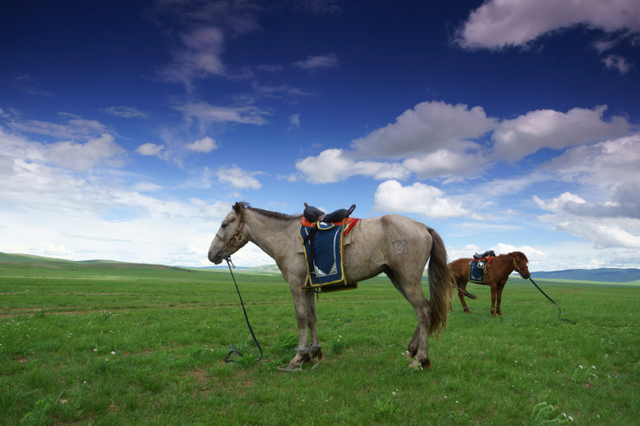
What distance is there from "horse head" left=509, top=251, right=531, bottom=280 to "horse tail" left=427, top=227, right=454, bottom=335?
10.3m

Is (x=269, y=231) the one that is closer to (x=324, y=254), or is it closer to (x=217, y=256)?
(x=217, y=256)

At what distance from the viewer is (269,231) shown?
305 inches

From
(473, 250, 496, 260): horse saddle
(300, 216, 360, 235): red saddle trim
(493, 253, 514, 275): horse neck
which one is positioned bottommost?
(493, 253, 514, 275): horse neck

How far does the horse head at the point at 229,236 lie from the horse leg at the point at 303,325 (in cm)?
190

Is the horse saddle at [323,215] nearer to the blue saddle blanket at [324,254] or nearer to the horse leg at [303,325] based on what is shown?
the blue saddle blanket at [324,254]

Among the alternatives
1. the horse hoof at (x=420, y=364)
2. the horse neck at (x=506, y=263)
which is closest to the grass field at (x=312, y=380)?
the horse hoof at (x=420, y=364)

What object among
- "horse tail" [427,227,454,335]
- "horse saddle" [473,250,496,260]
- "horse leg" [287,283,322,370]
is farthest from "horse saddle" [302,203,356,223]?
"horse saddle" [473,250,496,260]

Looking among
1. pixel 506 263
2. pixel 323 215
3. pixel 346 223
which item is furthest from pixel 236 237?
pixel 506 263

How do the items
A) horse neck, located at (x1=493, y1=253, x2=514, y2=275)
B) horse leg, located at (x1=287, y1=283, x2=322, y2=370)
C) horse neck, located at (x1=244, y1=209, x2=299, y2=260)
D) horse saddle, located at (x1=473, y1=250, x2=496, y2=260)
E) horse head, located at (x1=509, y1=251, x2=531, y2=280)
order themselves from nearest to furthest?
1. horse leg, located at (x1=287, y1=283, x2=322, y2=370)
2. horse neck, located at (x1=244, y1=209, x2=299, y2=260)
3. horse head, located at (x1=509, y1=251, x2=531, y2=280)
4. horse neck, located at (x1=493, y1=253, x2=514, y2=275)
5. horse saddle, located at (x1=473, y1=250, x2=496, y2=260)

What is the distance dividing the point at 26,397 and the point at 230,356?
3.71m

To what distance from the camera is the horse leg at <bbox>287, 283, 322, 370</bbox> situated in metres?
6.72

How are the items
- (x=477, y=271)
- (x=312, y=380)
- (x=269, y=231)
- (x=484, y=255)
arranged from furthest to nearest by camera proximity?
1. (x=484, y=255)
2. (x=477, y=271)
3. (x=269, y=231)
4. (x=312, y=380)

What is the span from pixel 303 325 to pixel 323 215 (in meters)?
2.54

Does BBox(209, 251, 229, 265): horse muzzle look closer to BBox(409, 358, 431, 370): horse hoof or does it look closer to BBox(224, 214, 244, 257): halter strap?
BBox(224, 214, 244, 257): halter strap
